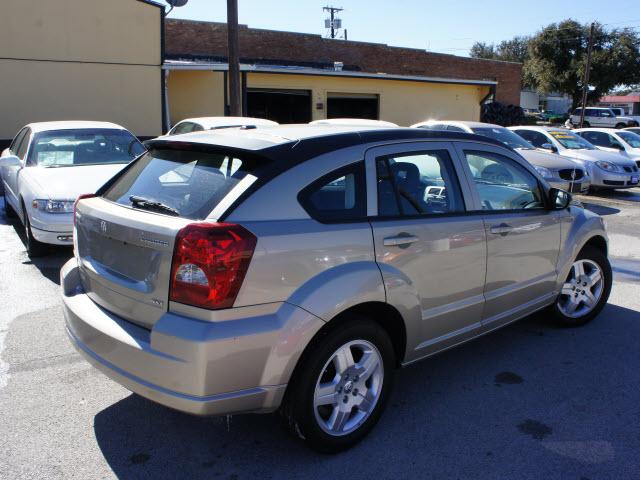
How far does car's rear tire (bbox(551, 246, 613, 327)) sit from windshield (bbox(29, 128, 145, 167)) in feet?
19.2

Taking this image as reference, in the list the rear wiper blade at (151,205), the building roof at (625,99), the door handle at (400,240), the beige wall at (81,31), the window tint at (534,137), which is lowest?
the door handle at (400,240)

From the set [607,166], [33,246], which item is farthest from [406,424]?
[607,166]

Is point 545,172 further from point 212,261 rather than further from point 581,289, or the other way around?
point 212,261

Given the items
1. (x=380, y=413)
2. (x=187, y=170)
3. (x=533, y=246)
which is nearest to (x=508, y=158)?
(x=533, y=246)

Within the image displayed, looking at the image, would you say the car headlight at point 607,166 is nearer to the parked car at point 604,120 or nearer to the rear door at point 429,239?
the rear door at point 429,239

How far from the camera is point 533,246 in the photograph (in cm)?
429

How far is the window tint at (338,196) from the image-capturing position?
2.98 m

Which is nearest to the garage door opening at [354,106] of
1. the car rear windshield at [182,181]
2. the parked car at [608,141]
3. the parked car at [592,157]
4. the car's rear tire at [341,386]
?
the parked car at [608,141]

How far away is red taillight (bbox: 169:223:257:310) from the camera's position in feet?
8.64

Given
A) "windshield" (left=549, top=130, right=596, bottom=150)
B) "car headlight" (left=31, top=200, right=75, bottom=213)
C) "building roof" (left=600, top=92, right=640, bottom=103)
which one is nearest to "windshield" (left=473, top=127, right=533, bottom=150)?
"windshield" (left=549, top=130, right=596, bottom=150)

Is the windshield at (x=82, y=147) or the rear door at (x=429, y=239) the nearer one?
the rear door at (x=429, y=239)

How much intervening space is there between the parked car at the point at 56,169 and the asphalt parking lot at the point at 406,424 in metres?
1.86

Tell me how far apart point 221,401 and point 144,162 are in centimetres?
167

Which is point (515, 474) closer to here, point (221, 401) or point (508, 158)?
point (221, 401)
